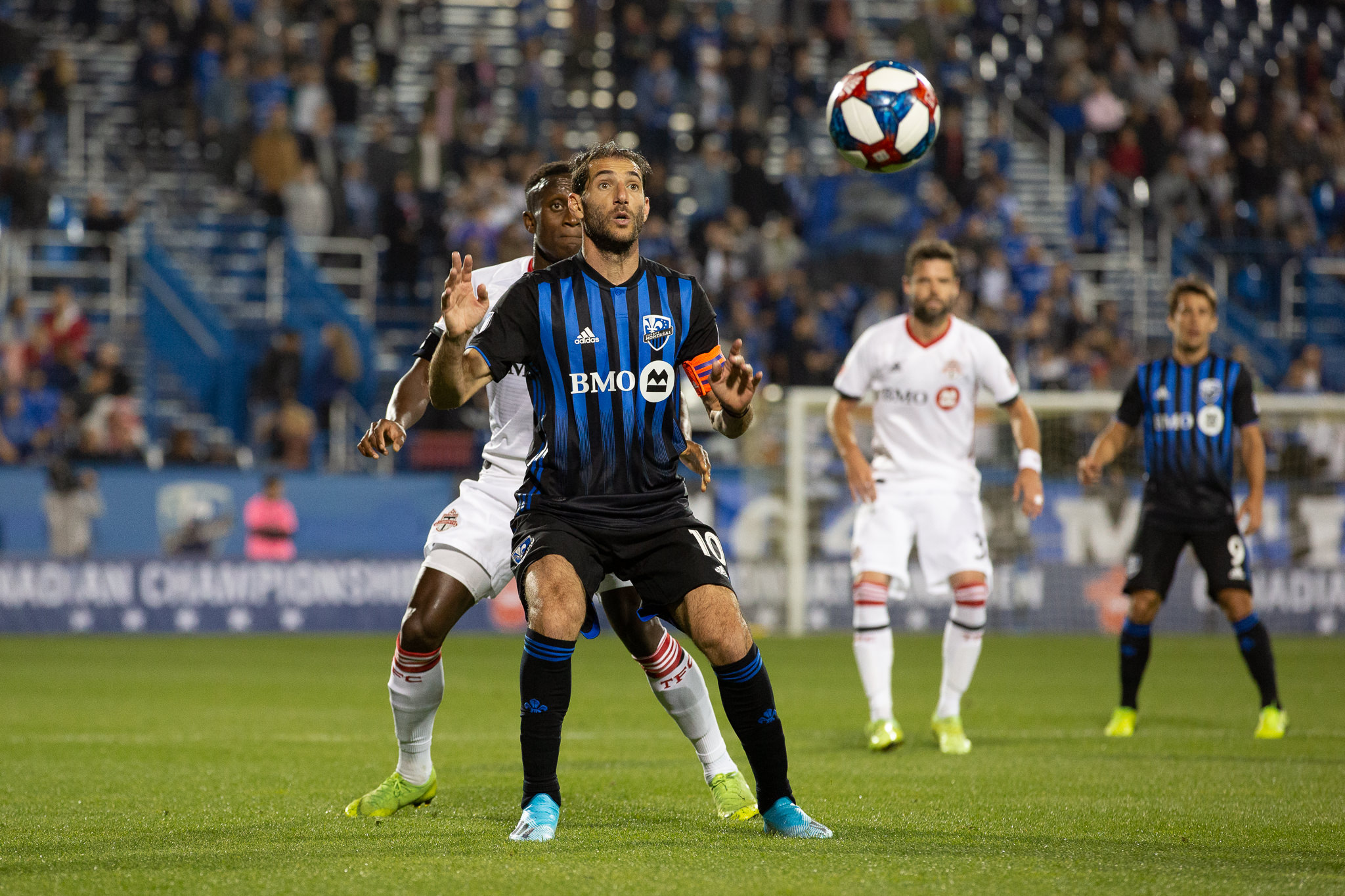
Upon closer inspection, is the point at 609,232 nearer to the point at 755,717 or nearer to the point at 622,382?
the point at 622,382

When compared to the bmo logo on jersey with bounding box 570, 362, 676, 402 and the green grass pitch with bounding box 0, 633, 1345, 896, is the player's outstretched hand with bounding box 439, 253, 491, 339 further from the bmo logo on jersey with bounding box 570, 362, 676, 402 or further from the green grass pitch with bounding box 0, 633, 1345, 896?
the green grass pitch with bounding box 0, 633, 1345, 896

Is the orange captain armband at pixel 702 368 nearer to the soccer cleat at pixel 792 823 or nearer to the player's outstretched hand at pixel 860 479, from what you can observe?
the soccer cleat at pixel 792 823

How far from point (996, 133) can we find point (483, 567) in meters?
20.5

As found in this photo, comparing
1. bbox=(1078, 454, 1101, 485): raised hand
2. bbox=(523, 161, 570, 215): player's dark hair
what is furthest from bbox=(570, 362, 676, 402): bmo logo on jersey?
bbox=(1078, 454, 1101, 485): raised hand

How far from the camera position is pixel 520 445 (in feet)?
19.8

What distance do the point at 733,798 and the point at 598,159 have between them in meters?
2.16

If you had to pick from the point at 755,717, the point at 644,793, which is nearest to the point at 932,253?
the point at 644,793

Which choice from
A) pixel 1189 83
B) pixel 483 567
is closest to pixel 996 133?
pixel 1189 83

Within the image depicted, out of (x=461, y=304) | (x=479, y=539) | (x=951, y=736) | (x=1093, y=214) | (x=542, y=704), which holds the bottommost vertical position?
(x=951, y=736)

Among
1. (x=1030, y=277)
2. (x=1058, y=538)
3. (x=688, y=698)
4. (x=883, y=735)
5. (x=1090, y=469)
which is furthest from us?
(x=1030, y=277)

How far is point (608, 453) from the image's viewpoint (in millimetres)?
5184

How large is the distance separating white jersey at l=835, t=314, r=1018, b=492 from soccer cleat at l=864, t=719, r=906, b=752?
1.26m

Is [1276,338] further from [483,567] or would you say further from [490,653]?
[483,567]

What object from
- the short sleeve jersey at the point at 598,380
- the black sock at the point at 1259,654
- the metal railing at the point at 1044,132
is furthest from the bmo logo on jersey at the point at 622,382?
the metal railing at the point at 1044,132
